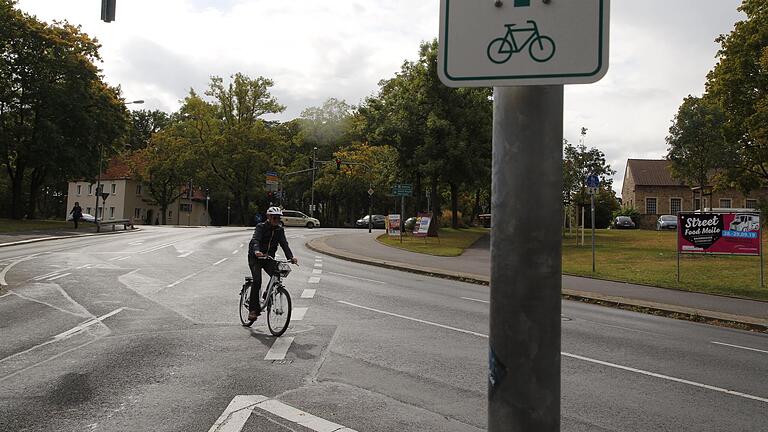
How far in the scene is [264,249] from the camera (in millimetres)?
9375

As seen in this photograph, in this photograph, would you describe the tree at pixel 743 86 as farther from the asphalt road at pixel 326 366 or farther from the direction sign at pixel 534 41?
the direction sign at pixel 534 41

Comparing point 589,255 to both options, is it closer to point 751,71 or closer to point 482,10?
point 751,71

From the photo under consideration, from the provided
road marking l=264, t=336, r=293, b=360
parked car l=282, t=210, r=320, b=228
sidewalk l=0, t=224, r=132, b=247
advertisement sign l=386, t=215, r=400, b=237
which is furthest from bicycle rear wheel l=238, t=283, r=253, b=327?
parked car l=282, t=210, r=320, b=228

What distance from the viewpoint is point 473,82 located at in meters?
1.77

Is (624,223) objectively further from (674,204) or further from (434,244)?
(434,244)

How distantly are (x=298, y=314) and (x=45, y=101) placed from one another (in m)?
38.7

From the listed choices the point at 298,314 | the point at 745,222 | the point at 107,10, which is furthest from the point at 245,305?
the point at 745,222

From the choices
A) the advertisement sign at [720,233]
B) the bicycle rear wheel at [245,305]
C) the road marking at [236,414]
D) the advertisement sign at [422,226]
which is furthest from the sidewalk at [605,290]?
the bicycle rear wheel at [245,305]

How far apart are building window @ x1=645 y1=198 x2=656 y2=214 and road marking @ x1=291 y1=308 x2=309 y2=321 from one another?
70374 millimetres

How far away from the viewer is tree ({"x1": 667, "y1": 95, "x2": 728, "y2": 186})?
35344 millimetres

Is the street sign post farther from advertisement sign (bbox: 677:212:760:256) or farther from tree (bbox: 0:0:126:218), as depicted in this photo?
tree (bbox: 0:0:126:218)

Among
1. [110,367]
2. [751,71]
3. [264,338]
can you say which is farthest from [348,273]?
[751,71]

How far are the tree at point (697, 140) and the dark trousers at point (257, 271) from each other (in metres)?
32.9

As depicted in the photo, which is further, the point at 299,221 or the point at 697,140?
the point at 299,221
